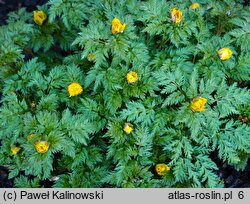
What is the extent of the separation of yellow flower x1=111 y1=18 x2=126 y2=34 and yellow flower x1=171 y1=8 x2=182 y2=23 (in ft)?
1.42

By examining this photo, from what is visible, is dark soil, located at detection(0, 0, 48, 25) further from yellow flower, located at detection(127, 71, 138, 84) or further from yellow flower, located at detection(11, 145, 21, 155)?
yellow flower, located at detection(127, 71, 138, 84)

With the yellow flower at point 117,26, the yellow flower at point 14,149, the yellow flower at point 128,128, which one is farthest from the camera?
the yellow flower at point 14,149

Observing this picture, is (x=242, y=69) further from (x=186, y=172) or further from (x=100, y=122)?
(x=100, y=122)

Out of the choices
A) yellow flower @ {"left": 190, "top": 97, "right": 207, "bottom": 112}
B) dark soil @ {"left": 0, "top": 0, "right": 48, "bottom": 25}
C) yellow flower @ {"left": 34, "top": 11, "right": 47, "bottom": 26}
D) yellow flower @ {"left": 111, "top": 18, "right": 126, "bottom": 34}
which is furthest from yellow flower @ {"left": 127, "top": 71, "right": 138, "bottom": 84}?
dark soil @ {"left": 0, "top": 0, "right": 48, "bottom": 25}

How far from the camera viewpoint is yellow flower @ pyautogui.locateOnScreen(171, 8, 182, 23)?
308 cm

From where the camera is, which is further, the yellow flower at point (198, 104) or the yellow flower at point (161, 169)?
the yellow flower at point (161, 169)

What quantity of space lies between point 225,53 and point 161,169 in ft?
3.84

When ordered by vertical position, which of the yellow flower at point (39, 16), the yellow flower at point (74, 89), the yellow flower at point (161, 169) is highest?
the yellow flower at point (39, 16)

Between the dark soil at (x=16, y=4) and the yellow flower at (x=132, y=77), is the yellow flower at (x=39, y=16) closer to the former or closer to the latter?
the yellow flower at (x=132, y=77)

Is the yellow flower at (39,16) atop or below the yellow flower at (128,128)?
atop

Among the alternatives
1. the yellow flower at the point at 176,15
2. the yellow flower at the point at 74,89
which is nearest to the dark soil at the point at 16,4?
the yellow flower at the point at 74,89

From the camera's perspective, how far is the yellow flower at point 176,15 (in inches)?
121

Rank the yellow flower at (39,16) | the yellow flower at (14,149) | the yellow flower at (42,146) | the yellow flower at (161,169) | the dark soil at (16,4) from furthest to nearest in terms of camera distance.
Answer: the dark soil at (16,4) → the yellow flower at (39,16) → the yellow flower at (14,149) → the yellow flower at (161,169) → the yellow flower at (42,146)

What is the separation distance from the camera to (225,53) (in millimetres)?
3133
